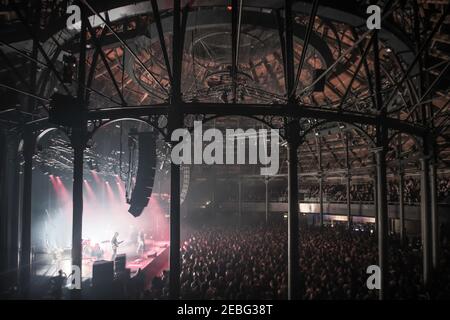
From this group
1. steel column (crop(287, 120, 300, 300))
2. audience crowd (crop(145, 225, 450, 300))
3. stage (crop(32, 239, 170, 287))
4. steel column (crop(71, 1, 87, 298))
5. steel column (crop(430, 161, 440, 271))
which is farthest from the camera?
stage (crop(32, 239, 170, 287))

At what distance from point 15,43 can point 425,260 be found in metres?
13.9

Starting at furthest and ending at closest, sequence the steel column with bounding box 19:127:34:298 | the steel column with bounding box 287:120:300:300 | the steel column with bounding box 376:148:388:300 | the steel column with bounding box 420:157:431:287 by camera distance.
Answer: the steel column with bounding box 420:157:431:287 < the steel column with bounding box 19:127:34:298 < the steel column with bounding box 376:148:388:300 < the steel column with bounding box 287:120:300:300

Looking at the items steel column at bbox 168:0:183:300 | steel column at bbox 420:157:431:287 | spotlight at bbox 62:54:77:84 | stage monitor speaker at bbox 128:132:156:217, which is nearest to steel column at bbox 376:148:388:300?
steel column at bbox 420:157:431:287

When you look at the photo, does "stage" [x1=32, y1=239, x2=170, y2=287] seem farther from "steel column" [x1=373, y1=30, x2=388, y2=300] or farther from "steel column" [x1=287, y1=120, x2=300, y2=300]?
"steel column" [x1=373, y1=30, x2=388, y2=300]

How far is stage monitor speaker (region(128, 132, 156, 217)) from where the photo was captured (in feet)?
24.1

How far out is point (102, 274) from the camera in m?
8.59

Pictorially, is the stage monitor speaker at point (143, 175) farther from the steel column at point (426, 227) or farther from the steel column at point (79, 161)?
the steel column at point (426, 227)

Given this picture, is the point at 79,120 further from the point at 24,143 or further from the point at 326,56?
the point at 326,56

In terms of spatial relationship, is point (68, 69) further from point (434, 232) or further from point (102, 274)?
point (434, 232)

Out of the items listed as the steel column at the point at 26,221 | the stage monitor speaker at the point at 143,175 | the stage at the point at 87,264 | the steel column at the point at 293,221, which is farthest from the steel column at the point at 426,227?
the steel column at the point at 26,221

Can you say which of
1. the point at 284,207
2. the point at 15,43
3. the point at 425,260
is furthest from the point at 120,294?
the point at 284,207

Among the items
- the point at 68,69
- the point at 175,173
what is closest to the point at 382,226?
the point at 175,173

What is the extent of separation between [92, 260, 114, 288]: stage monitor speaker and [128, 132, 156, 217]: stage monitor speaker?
8.09 ft

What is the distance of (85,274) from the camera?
12.8 meters
